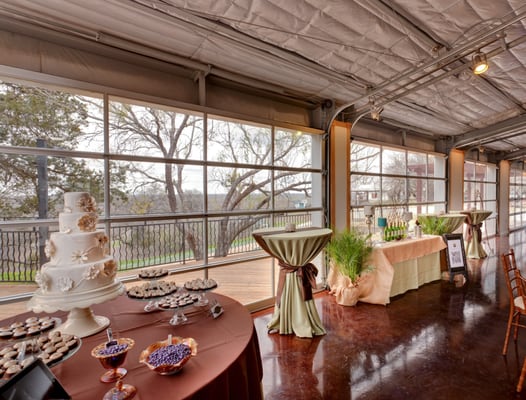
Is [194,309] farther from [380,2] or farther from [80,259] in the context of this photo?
[380,2]

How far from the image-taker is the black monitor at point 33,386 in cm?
73

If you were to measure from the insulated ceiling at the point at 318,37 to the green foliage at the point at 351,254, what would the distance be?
2.14 m

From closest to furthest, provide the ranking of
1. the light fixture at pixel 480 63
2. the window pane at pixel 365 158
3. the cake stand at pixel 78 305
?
the cake stand at pixel 78 305 < the light fixture at pixel 480 63 < the window pane at pixel 365 158

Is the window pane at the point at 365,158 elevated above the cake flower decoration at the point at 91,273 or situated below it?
above

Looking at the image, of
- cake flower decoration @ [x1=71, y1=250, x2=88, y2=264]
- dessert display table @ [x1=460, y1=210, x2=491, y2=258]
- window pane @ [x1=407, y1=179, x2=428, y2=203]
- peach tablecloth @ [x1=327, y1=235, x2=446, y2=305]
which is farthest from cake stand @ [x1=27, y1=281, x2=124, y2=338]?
dessert display table @ [x1=460, y1=210, x2=491, y2=258]

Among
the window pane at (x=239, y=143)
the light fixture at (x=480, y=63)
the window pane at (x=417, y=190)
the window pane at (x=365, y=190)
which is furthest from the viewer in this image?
the window pane at (x=417, y=190)

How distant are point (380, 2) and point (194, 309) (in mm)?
2923

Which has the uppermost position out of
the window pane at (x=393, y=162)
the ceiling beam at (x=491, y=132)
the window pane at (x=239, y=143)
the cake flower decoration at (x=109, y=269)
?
the ceiling beam at (x=491, y=132)

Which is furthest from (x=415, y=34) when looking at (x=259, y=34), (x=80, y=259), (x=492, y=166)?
(x=492, y=166)

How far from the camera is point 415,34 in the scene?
2.75 m

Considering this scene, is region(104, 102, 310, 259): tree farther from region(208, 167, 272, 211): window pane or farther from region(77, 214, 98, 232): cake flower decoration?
region(77, 214, 98, 232): cake flower decoration

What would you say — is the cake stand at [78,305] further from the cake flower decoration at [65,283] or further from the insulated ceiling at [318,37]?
the insulated ceiling at [318,37]

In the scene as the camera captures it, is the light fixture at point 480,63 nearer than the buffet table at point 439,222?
Yes

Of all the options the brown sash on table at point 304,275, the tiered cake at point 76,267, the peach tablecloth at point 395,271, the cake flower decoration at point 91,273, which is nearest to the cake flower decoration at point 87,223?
the tiered cake at point 76,267
